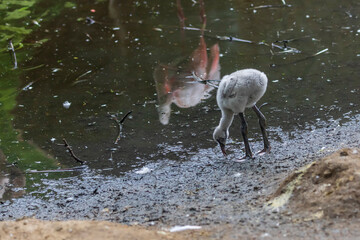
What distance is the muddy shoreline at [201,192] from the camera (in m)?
4.21

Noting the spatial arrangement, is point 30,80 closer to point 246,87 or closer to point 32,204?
point 32,204

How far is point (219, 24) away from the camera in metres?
11.0

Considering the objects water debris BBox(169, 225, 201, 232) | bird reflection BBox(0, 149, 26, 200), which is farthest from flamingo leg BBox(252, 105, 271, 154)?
bird reflection BBox(0, 149, 26, 200)

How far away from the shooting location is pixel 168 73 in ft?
28.7

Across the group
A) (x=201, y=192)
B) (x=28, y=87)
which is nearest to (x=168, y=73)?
(x=28, y=87)

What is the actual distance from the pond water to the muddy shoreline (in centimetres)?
27

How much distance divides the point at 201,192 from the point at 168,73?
3.93 meters

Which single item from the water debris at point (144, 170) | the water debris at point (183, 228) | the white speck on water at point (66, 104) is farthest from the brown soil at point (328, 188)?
the white speck on water at point (66, 104)

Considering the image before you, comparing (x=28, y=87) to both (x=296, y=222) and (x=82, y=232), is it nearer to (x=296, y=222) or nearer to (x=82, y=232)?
(x=82, y=232)

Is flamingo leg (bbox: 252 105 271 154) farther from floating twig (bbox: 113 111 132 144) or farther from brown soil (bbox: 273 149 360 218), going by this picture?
floating twig (bbox: 113 111 132 144)

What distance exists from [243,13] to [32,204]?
295 inches

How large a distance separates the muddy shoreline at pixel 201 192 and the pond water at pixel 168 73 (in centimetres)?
27

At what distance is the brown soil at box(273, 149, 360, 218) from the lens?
3.85m

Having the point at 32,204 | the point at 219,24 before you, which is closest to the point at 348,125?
the point at 32,204
